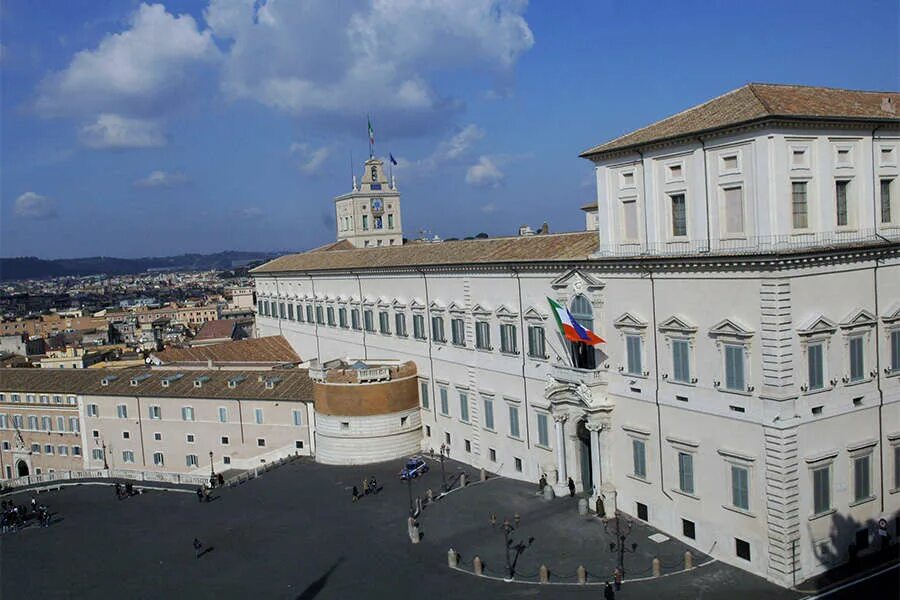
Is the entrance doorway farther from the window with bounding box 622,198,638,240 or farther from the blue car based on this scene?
the blue car

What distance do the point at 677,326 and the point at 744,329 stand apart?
3.00 metres

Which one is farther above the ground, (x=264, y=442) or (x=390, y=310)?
(x=390, y=310)

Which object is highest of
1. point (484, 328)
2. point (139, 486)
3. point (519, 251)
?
point (519, 251)

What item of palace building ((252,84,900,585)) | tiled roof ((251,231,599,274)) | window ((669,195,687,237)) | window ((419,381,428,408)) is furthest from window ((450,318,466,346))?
window ((669,195,687,237))

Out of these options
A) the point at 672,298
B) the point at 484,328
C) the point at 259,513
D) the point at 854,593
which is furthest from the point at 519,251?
the point at 854,593

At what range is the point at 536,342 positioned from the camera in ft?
134

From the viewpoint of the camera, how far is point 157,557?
122 feet

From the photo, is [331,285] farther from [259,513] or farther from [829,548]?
[829,548]

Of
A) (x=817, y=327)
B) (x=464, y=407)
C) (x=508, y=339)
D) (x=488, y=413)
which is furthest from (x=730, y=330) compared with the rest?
(x=464, y=407)

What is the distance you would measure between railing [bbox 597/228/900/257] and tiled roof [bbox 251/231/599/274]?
4.53 m

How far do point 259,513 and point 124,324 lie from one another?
132806 mm

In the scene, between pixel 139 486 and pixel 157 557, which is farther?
pixel 139 486

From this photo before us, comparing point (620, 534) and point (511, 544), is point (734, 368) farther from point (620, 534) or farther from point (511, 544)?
point (511, 544)

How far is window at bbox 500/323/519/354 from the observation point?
42.5m
